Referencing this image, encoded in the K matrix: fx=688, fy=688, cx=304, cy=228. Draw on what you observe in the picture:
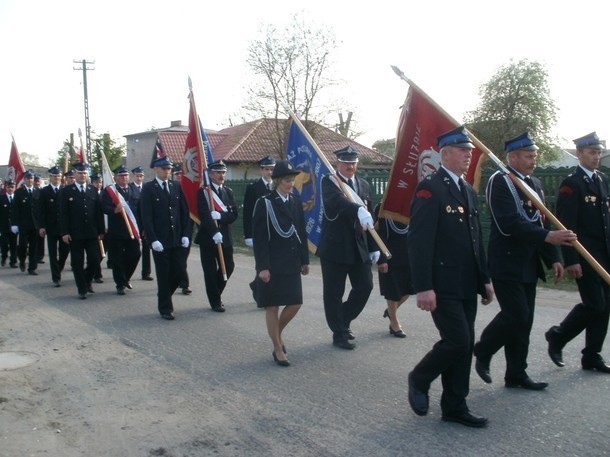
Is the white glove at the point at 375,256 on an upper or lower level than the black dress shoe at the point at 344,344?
upper

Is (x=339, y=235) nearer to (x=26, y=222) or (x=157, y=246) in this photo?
(x=157, y=246)

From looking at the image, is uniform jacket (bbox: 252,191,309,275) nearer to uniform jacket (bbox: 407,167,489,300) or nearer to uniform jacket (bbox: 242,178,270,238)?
uniform jacket (bbox: 407,167,489,300)

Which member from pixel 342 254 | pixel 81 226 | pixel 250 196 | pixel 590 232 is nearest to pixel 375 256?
pixel 342 254

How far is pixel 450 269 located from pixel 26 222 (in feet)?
38.5

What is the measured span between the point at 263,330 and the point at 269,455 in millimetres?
3657

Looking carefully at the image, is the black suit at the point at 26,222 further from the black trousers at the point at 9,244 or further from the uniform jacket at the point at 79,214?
the uniform jacket at the point at 79,214

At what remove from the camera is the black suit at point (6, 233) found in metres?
15.2

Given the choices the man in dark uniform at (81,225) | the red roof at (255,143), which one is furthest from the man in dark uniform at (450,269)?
the red roof at (255,143)

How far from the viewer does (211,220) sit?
9.20 metres

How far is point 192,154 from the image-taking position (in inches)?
399

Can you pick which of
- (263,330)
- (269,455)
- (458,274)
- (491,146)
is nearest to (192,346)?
(263,330)

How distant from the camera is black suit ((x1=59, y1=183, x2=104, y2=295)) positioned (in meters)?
10.8

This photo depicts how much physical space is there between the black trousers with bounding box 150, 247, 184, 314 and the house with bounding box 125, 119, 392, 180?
5036mm

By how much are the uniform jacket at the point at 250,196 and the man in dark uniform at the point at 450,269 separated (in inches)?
182
